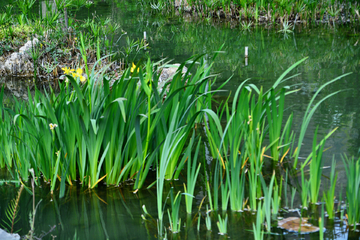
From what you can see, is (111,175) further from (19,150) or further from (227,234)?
(227,234)

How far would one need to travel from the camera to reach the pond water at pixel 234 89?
7.29ft

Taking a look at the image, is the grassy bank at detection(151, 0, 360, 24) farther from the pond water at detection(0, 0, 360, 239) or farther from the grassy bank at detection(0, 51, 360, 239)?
the grassy bank at detection(0, 51, 360, 239)

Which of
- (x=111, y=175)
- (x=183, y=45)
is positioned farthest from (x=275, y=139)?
(x=183, y=45)

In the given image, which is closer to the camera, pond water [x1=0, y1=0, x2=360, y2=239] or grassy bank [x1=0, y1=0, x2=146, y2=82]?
pond water [x1=0, y1=0, x2=360, y2=239]

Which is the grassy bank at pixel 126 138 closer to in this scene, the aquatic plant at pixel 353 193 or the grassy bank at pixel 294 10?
the aquatic plant at pixel 353 193

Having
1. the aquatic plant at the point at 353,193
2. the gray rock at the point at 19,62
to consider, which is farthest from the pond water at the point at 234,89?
the gray rock at the point at 19,62

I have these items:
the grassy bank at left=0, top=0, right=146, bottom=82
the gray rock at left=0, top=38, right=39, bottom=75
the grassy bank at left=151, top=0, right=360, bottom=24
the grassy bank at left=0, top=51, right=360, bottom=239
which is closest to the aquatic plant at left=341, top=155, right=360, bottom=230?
the grassy bank at left=0, top=51, right=360, bottom=239

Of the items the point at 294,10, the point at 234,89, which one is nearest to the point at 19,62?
the point at 234,89

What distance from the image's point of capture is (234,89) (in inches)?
218

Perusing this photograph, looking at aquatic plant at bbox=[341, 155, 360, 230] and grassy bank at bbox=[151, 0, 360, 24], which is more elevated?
grassy bank at bbox=[151, 0, 360, 24]

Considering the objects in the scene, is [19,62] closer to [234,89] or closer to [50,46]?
[50,46]

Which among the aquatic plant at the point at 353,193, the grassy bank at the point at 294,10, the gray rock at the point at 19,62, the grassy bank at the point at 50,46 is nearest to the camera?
the aquatic plant at the point at 353,193

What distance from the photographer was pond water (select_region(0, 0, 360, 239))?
2.22 metres

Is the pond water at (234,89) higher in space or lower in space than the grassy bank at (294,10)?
lower
